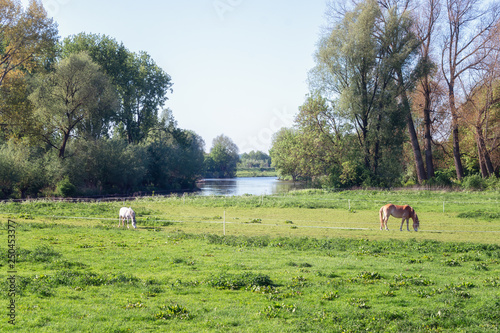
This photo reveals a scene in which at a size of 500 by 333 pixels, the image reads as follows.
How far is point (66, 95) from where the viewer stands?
54.0 metres

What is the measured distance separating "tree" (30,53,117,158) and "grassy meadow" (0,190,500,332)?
3500 cm

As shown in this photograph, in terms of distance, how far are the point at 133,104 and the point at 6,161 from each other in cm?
3093

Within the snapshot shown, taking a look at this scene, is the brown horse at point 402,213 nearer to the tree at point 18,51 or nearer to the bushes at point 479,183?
the bushes at point 479,183

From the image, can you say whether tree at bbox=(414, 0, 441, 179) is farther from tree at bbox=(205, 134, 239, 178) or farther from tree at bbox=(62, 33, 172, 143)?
tree at bbox=(205, 134, 239, 178)

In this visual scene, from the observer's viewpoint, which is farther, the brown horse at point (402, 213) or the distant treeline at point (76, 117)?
the distant treeline at point (76, 117)

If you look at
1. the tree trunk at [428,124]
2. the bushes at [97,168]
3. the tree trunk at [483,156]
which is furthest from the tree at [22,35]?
the tree trunk at [483,156]

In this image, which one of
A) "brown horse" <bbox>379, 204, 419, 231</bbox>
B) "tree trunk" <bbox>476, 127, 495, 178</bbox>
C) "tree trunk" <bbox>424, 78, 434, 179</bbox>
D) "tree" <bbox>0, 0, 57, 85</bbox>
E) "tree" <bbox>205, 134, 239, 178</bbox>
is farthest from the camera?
"tree" <bbox>205, 134, 239, 178</bbox>

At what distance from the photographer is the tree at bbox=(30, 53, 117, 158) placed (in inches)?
2073

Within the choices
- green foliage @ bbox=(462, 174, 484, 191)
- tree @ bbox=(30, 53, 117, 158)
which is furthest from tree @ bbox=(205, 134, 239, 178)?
green foliage @ bbox=(462, 174, 484, 191)

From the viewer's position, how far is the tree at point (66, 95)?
52.7 meters

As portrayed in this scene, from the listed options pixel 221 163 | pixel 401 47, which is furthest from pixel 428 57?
pixel 221 163

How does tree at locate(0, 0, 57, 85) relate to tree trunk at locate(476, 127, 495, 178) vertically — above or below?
above

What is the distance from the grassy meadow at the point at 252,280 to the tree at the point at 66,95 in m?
35.0

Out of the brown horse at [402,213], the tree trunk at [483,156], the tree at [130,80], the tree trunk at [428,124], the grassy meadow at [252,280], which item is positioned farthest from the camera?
the tree at [130,80]
